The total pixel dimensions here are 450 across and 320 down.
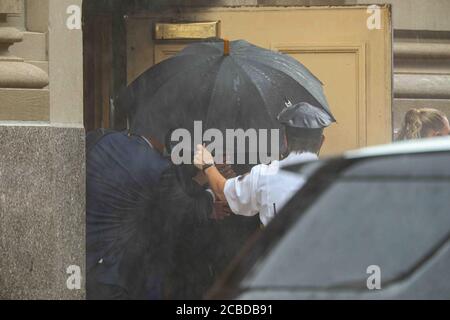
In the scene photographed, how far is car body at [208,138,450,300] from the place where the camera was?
259 centimetres

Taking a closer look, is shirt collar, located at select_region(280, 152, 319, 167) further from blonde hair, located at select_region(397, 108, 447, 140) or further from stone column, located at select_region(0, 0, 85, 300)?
stone column, located at select_region(0, 0, 85, 300)

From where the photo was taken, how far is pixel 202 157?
6.31 meters

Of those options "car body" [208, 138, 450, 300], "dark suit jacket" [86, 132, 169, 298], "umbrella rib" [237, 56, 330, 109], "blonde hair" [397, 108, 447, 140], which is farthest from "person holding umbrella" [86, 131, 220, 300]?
"car body" [208, 138, 450, 300]

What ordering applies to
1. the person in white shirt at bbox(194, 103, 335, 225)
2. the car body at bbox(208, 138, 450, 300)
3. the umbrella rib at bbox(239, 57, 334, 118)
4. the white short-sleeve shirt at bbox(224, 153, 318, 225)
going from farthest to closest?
the umbrella rib at bbox(239, 57, 334, 118) < the person in white shirt at bbox(194, 103, 335, 225) < the white short-sleeve shirt at bbox(224, 153, 318, 225) < the car body at bbox(208, 138, 450, 300)

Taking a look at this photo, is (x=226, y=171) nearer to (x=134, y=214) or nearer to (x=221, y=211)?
(x=221, y=211)

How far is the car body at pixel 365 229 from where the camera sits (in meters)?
2.59

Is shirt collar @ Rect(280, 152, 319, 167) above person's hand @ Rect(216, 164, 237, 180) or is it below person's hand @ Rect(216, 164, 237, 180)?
above

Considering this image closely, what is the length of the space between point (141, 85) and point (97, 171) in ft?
1.92

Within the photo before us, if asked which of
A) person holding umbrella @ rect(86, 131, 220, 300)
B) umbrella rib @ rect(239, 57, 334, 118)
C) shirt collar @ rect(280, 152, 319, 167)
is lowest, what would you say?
person holding umbrella @ rect(86, 131, 220, 300)

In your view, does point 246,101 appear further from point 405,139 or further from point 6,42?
point 6,42

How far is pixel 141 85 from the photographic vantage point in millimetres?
6445

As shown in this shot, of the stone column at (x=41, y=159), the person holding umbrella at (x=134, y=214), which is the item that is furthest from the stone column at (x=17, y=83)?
the person holding umbrella at (x=134, y=214)

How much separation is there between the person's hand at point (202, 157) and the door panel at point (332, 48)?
0.61 m

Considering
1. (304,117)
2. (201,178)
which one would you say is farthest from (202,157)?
(304,117)
